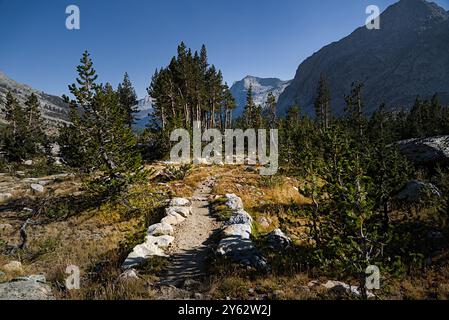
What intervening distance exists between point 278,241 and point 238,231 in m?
1.79

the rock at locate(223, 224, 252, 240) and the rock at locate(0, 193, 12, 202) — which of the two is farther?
the rock at locate(0, 193, 12, 202)

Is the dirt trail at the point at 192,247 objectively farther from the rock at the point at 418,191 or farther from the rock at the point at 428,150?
the rock at the point at 428,150

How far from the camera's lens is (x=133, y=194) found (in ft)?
56.3

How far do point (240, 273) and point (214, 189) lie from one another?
1097 centimetres

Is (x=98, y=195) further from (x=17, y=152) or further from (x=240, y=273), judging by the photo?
(x=17, y=152)

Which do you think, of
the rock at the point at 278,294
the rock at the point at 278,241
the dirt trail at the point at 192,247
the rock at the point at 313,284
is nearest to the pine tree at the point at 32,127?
the dirt trail at the point at 192,247

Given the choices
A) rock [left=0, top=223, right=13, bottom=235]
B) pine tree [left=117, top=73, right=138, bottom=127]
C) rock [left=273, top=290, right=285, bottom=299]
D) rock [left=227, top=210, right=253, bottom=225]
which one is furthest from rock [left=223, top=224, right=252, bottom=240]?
pine tree [left=117, top=73, right=138, bottom=127]

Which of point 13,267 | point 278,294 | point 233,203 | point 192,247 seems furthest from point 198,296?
point 233,203

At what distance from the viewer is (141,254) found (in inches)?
396

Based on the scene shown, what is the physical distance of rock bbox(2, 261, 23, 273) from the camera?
10055mm

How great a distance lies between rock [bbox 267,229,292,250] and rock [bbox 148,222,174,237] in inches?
185

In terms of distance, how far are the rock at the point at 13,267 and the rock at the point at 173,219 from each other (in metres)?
5.94

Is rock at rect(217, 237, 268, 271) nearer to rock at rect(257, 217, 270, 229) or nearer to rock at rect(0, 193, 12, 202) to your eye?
rock at rect(257, 217, 270, 229)

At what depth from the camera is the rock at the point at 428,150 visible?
1786cm
